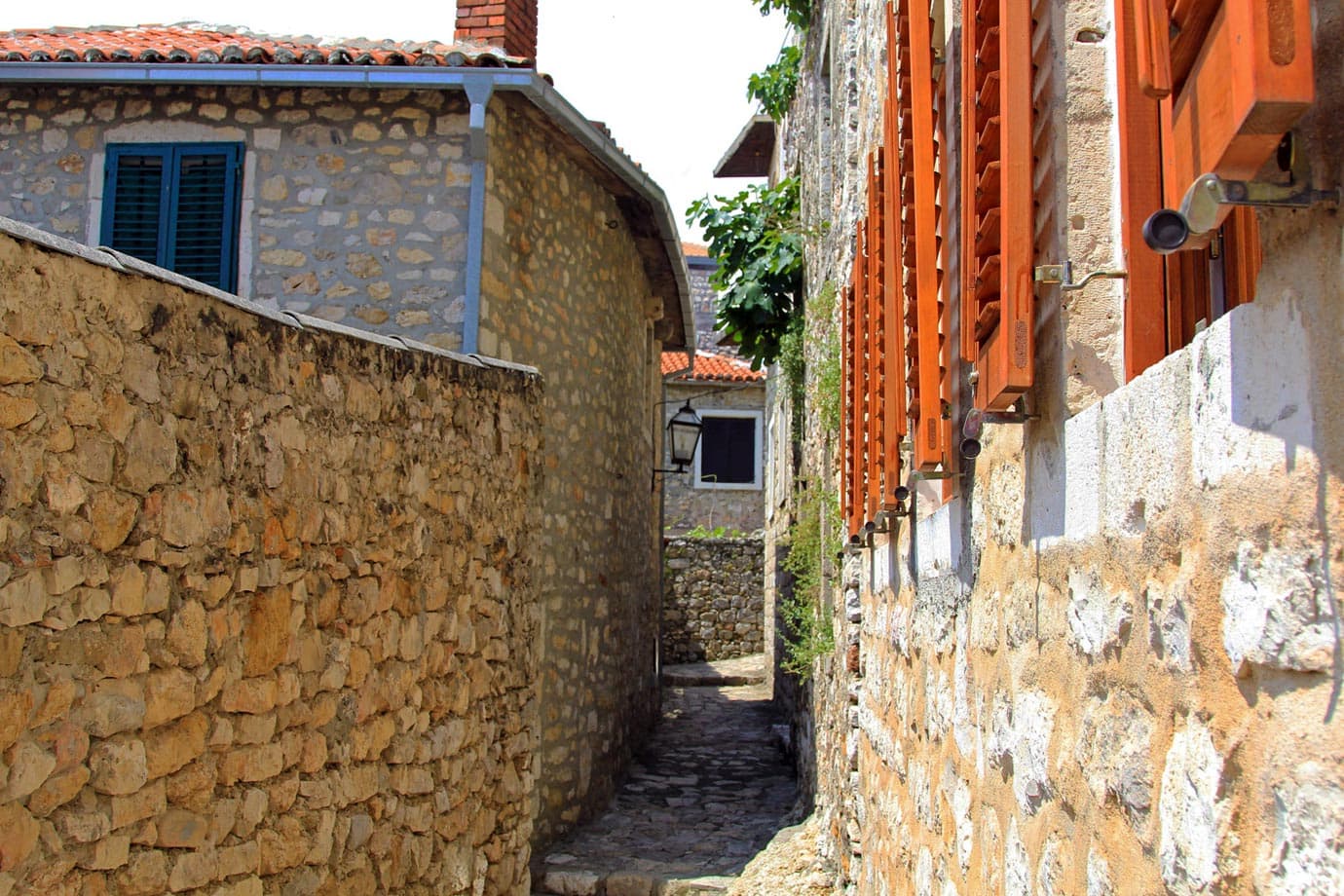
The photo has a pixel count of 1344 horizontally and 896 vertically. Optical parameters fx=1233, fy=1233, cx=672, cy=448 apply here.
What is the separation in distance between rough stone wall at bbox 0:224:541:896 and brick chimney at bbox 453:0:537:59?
409 cm

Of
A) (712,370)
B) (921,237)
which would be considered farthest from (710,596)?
(921,237)

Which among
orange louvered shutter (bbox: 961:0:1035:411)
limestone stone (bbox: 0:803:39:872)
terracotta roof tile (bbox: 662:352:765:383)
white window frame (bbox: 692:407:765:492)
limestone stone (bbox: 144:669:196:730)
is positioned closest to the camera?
orange louvered shutter (bbox: 961:0:1035:411)

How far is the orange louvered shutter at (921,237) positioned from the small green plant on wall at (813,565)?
3.47 meters

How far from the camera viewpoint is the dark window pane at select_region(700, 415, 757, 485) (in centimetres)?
2397

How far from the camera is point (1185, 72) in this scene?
1403 mm

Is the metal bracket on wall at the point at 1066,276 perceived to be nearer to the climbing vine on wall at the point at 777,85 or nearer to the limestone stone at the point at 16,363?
the limestone stone at the point at 16,363

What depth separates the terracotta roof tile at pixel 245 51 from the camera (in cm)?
731

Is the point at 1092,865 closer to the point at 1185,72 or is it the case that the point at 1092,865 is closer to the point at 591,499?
the point at 1185,72

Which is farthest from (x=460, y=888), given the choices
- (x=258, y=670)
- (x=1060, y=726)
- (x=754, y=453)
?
(x=754, y=453)

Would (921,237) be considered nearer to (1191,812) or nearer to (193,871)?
(1191,812)

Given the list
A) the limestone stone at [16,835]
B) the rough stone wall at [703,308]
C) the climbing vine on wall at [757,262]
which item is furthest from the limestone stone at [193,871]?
the rough stone wall at [703,308]

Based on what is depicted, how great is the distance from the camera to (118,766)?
304 centimetres

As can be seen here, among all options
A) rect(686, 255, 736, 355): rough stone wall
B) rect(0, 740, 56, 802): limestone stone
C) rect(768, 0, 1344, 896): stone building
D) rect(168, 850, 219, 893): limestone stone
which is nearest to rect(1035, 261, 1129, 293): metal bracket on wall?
rect(768, 0, 1344, 896): stone building

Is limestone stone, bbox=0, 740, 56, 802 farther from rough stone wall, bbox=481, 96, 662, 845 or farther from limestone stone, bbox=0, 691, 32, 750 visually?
rough stone wall, bbox=481, 96, 662, 845
